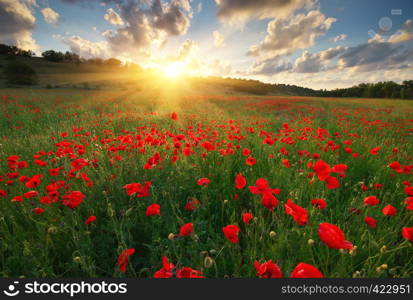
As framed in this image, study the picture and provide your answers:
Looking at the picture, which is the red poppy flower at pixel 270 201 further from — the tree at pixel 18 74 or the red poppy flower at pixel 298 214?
the tree at pixel 18 74

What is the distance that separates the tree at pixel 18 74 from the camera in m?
39.4

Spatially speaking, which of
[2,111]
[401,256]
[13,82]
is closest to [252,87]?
[13,82]

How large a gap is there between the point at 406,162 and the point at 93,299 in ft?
15.2

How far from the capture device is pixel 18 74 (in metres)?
40.2

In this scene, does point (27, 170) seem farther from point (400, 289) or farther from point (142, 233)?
point (400, 289)

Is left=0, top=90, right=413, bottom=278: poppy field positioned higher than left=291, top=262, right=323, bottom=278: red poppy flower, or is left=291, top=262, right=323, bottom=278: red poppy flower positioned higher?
left=291, top=262, right=323, bottom=278: red poppy flower

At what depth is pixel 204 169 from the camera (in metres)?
2.74

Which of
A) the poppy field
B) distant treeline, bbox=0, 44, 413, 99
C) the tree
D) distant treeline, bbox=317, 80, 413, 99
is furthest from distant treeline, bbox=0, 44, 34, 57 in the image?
distant treeline, bbox=317, 80, 413, 99

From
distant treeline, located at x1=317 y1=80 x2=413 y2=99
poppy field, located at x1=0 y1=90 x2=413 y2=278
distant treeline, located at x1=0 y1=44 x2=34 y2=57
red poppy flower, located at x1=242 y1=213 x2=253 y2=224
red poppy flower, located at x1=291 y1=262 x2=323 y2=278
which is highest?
distant treeline, located at x1=0 y1=44 x2=34 y2=57

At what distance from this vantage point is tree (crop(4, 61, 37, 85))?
3938 cm

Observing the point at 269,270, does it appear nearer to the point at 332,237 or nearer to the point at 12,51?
the point at 332,237

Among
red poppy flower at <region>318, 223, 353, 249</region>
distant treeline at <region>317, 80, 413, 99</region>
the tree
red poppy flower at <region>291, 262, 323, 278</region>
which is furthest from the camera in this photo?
distant treeline at <region>317, 80, 413, 99</region>

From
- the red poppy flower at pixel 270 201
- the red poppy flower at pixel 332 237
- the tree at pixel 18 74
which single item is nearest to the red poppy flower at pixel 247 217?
the red poppy flower at pixel 270 201

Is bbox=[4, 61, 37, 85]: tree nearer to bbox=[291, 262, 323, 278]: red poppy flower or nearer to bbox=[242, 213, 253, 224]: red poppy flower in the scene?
bbox=[242, 213, 253, 224]: red poppy flower
